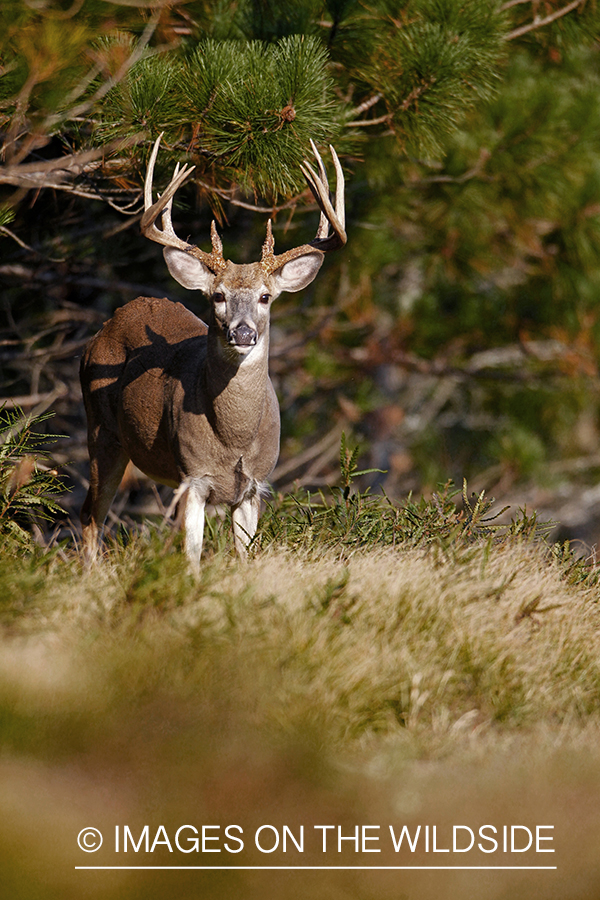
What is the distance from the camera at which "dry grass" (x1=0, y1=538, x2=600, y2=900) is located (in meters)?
2.78

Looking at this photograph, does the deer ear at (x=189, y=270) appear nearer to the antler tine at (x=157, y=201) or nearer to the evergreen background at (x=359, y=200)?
the antler tine at (x=157, y=201)

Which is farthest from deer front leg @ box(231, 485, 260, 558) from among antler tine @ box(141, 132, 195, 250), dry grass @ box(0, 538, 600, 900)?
antler tine @ box(141, 132, 195, 250)

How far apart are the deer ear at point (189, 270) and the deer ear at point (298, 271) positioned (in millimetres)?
306

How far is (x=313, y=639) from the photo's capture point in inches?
134

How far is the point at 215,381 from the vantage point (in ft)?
16.1

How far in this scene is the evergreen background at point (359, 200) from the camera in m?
4.66

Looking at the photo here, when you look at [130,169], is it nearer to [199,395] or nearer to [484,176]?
[199,395]

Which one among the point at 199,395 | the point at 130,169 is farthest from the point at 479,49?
the point at 199,395

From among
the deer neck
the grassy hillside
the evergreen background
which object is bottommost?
the grassy hillside

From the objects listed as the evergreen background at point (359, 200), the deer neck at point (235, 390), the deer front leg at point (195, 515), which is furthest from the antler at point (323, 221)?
the deer front leg at point (195, 515)

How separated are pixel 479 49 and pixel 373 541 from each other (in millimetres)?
2610

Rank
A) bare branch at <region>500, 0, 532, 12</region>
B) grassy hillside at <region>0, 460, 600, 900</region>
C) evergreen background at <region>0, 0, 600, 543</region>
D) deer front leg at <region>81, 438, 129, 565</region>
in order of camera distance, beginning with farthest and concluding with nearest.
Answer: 1. bare branch at <region>500, 0, 532, 12</region>
2. deer front leg at <region>81, 438, 129, 565</region>
3. evergreen background at <region>0, 0, 600, 543</region>
4. grassy hillside at <region>0, 460, 600, 900</region>

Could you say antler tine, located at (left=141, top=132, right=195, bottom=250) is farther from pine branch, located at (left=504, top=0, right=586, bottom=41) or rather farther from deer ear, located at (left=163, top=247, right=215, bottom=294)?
pine branch, located at (left=504, top=0, right=586, bottom=41)

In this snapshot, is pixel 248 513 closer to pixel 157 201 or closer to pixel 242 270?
pixel 242 270
